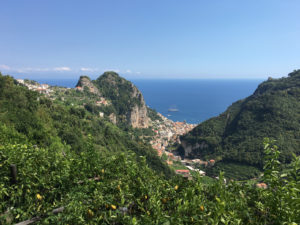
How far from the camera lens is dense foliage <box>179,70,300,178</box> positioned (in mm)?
50188

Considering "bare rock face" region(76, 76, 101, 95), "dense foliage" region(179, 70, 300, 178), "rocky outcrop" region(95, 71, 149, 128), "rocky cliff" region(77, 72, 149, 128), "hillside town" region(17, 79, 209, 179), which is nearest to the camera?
"dense foliage" region(179, 70, 300, 178)

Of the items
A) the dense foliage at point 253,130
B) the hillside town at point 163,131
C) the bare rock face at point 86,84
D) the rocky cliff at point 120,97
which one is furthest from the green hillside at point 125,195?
the bare rock face at point 86,84

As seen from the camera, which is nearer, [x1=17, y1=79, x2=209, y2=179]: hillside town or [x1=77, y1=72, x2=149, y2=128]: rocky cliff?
[x1=17, y1=79, x2=209, y2=179]: hillside town

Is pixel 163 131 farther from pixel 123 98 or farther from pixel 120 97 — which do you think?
pixel 120 97

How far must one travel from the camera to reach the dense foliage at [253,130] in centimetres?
5019

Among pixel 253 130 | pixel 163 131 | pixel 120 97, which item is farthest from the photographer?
pixel 120 97

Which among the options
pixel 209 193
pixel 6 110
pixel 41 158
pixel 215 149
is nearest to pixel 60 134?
pixel 6 110

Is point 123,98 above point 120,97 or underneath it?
underneath

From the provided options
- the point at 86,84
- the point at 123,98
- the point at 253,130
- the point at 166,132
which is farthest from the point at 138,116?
the point at 253,130

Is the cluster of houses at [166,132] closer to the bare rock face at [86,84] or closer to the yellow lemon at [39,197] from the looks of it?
the bare rock face at [86,84]

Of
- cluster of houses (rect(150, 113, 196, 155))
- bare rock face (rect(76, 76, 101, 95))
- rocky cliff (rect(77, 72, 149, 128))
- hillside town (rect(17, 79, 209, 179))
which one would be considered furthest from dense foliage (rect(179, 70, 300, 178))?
bare rock face (rect(76, 76, 101, 95))

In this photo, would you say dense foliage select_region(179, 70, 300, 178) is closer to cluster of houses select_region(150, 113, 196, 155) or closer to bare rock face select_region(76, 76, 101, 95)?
cluster of houses select_region(150, 113, 196, 155)

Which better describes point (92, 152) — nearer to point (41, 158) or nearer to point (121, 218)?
point (41, 158)

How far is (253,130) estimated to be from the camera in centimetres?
6119
